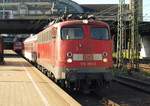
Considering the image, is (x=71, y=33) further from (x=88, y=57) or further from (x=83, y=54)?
(x=88, y=57)

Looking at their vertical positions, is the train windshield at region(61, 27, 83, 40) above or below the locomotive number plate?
above

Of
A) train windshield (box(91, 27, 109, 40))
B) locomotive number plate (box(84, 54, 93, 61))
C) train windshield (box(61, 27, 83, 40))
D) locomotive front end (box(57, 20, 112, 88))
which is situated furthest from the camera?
train windshield (box(91, 27, 109, 40))

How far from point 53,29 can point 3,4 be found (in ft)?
430

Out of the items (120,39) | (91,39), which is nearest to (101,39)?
(91,39)

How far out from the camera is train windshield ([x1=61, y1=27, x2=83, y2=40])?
1759 cm

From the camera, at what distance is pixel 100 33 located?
1786cm

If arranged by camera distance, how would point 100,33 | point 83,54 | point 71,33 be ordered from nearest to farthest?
point 83,54, point 71,33, point 100,33

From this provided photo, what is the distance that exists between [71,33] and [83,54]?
39.1 inches

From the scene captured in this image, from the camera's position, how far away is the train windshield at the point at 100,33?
699 inches

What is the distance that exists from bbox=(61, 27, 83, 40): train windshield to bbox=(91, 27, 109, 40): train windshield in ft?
1.56

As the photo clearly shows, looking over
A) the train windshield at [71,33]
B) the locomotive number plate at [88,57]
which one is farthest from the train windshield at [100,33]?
the locomotive number plate at [88,57]

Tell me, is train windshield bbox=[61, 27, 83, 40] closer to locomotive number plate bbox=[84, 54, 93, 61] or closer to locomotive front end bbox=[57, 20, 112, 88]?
locomotive front end bbox=[57, 20, 112, 88]

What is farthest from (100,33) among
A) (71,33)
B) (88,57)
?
(88,57)

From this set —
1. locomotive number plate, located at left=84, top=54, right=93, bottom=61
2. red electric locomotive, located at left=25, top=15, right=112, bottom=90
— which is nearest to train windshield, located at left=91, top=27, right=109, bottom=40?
red electric locomotive, located at left=25, top=15, right=112, bottom=90
